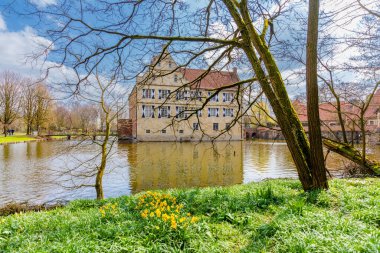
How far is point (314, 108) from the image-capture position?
14.3 feet

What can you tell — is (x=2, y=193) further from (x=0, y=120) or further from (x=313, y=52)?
(x=0, y=120)

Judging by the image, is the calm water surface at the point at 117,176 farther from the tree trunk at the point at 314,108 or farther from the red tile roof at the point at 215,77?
the tree trunk at the point at 314,108

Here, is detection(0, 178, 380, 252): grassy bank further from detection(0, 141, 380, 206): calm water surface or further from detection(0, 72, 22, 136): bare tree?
detection(0, 72, 22, 136): bare tree

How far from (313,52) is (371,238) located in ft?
10.6

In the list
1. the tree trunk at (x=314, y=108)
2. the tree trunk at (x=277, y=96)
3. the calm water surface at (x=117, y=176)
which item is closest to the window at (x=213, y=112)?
the calm water surface at (x=117, y=176)

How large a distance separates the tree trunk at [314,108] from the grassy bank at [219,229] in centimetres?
48

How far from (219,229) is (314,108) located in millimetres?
2903

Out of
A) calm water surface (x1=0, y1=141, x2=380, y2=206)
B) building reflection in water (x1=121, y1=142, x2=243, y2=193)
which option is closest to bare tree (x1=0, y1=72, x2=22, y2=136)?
calm water surface (x1=0, y1=141, x2=380, y2=206)

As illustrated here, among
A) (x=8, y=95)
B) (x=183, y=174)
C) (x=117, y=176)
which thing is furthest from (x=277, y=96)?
(x=8, y=95)

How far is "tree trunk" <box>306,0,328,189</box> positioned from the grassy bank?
48 centimetres

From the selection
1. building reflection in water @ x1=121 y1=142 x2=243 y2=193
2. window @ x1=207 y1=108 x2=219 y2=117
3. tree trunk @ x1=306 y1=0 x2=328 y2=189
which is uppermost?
window @ x1=207 y1=108 x2=219 y2=117

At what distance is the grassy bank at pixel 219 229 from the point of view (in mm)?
2396

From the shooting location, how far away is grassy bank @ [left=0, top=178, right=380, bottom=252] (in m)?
2.40

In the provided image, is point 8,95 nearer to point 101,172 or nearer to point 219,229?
point 101,172
